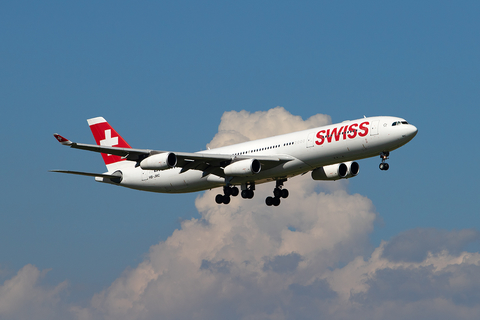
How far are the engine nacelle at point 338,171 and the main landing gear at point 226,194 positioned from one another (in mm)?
7407

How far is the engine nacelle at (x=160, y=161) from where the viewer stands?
53.0 meters

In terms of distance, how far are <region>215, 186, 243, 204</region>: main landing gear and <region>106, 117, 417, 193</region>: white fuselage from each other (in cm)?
65

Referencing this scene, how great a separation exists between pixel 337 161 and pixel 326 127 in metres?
2.84

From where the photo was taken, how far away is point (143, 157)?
55.3 metres

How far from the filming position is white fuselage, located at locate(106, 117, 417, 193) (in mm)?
51750

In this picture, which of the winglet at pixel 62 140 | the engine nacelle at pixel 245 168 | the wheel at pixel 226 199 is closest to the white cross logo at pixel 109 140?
the wheel at pixel 226 199

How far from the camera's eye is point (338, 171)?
58.5 meters

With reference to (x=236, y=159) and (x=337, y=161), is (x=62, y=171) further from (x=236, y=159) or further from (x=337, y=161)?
(x=337, y=161)

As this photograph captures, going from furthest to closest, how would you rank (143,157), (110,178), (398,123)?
(110,178), (143,157), (398,123)

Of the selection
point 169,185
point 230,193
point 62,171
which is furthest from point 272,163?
point 62,171

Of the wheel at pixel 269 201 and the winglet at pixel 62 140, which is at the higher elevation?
the wheel at pixel 269 201

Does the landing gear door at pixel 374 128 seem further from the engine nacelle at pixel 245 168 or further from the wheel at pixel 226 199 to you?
the wheel at pixel 226 199

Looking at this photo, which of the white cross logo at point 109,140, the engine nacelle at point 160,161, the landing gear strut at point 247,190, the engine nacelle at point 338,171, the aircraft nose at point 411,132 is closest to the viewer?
the aircraft nose at point 411,132

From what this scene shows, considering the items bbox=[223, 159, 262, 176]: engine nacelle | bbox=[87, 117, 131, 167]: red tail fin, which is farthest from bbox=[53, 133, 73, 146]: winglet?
bbox=[87, 117, 131, 167]: red tail fin
